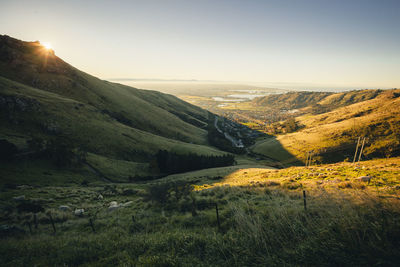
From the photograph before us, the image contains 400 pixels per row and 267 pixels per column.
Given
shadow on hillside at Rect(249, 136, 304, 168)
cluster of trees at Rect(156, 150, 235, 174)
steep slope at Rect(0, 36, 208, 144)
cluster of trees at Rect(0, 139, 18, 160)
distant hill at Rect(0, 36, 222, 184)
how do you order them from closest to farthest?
cluster of trees at Rect(0, 139, 18, 160) < distant hill at Rect(0, 36, 222, 184) < cluster of trees at Rect(156, 150, 235, 174) < shadow on hillside at Rect(249, 136, 304, 168) < steep slope at Rect(0, 36, 208, 144)

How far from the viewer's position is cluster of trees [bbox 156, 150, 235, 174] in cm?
7081

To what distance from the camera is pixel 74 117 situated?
82.2 meters

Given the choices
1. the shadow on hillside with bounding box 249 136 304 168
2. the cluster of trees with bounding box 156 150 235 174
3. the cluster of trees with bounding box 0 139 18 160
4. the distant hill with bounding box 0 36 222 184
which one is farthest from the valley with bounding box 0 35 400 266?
the shadow on hillside with bounding box 249 136 304 168

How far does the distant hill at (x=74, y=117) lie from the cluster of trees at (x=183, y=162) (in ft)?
20.9

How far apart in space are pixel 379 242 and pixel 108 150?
82919 mm

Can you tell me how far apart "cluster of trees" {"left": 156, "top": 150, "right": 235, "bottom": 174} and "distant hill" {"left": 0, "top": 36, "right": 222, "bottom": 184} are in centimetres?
636

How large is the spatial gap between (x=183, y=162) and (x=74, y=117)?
60507mm

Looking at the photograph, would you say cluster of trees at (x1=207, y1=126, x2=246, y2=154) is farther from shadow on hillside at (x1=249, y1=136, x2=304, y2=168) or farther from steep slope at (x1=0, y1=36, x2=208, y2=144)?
steep slope at (x1=0, y1=36, x2=208, y2=144)

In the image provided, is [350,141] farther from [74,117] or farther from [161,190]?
[74,117]

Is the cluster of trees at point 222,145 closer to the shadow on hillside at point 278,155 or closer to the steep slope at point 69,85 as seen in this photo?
the shadow on hillside at point 278,155

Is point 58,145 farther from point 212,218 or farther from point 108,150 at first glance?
point 212,218

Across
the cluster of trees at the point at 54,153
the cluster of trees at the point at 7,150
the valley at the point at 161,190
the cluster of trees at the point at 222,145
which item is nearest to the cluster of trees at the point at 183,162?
the valley at the point at 161,190

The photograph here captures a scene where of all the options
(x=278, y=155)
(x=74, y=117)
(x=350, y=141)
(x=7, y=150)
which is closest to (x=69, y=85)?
(x=74, y=117)

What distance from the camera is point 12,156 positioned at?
4459 cm
